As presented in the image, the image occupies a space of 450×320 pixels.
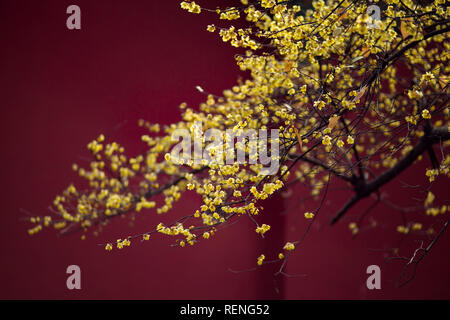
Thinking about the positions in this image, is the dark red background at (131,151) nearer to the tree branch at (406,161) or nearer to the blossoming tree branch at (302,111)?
the blossoming tree branch at (302,111)

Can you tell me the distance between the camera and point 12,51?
302cm

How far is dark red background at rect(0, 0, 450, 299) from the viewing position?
304cm

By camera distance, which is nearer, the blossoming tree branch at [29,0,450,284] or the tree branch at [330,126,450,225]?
the blossoming tree branch at [29,0,450,284]

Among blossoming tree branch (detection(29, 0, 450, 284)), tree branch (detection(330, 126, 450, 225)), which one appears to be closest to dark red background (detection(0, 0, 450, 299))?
blossoming tree branch (detection(29, 0, 450, 284))

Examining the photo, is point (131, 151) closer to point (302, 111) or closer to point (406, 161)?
point (302, 111)

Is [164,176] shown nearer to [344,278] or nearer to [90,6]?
[90,6]

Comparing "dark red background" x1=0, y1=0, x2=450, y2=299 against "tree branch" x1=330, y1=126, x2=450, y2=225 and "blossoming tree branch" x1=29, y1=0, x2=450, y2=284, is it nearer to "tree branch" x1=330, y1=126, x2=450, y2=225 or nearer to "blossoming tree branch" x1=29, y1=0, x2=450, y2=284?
"blossoming tree branch" x1=29, y1=0, x2=450, y2=284

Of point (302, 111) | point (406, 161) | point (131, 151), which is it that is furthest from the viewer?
point (131, 151)

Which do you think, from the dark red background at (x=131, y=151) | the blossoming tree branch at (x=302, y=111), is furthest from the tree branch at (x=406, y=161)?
the dark red background at (x=131, y=151)

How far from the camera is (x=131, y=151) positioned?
11.6ft

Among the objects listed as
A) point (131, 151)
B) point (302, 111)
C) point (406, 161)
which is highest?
point (131, 151)

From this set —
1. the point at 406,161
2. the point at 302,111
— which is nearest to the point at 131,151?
the point at 302,111
